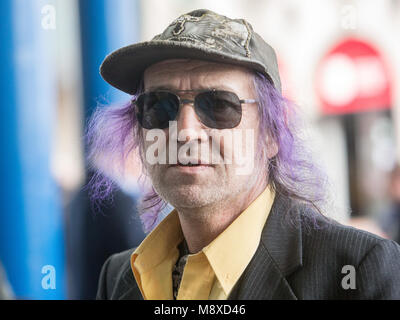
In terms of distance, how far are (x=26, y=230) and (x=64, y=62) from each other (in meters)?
0.88

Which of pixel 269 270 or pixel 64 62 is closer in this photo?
pixel 269 270

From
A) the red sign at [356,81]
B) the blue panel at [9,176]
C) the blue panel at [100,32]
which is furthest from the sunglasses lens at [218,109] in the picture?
the red sign at [356,81]

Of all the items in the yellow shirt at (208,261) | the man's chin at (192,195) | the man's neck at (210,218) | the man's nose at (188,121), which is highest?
the man's nose at (188,121)

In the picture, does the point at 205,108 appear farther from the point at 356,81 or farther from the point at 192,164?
the point at 356,81

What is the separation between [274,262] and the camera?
1.57 metres

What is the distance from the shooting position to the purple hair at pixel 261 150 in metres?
1.83

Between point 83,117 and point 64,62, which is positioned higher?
point 64,62

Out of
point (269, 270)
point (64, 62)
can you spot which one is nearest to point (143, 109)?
point (269, 270)

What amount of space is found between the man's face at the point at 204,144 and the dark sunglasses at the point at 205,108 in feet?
0.05

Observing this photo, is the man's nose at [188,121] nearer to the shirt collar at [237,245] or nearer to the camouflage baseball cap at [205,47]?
the camouflage baseball cap at [205,47]

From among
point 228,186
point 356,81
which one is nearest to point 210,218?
point 228,186

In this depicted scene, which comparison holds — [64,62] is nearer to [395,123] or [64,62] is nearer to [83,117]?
[83,117]

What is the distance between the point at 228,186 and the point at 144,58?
1.72 feet
